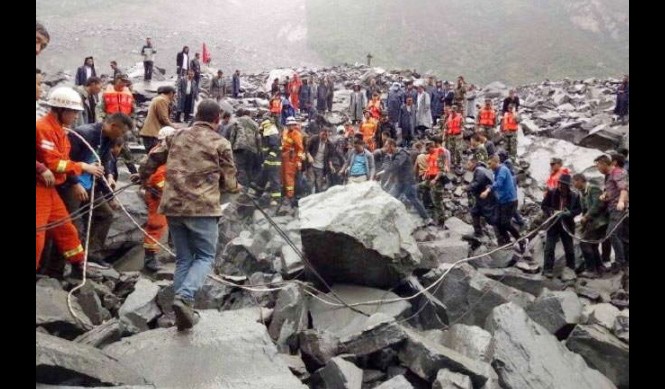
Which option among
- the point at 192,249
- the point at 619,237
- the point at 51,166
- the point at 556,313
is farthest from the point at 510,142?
the point at 51,166

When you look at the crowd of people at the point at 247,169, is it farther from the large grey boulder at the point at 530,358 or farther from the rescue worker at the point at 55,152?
the large grey boulder at the point at 530,358

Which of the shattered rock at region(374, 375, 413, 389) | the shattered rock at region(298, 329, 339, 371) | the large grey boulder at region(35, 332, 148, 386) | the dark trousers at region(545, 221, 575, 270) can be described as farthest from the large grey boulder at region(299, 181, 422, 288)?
the dark trousers at region(545, 221, 575, 270)

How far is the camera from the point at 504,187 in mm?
9609

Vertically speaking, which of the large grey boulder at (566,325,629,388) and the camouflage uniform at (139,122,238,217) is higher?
the camouflage uniform at (139,122,238,217)

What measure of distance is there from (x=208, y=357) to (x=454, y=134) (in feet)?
44.2

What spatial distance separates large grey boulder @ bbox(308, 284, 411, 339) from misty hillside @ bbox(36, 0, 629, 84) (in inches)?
1262

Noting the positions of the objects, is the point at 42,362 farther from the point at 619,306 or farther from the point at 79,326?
the point at 619,306

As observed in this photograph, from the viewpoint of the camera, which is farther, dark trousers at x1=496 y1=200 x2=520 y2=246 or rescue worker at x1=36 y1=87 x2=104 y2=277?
dark trousers at x1=496 y1=200 x2=520 y2=246

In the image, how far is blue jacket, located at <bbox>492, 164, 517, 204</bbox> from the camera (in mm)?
9557

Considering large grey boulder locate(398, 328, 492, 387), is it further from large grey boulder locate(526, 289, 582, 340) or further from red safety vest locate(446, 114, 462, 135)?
→ red safety vest locate(446, 114, 462, 135)

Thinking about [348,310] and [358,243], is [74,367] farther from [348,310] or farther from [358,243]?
[358,243]

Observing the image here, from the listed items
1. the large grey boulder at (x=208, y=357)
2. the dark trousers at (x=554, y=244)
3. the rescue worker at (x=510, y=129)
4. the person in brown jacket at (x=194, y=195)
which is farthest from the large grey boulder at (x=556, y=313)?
the rescue worker at (x=510, y=129)

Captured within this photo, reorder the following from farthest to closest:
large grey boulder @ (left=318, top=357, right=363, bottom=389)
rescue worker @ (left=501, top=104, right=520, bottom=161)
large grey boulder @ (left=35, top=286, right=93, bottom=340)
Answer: rescue worker @ (left=501, top=104, right=520, bottom=161), large grey boulder @ (left=318, top=357, right=363, bottom=389), large grey boulder @ (left=35, top=286, right=93, bottom=340)

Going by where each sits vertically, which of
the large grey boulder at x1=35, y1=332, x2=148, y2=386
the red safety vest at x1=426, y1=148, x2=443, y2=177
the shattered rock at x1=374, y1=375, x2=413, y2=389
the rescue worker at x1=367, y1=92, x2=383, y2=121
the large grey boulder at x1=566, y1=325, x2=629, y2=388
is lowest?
the large grey boulder at x1=566, y1=325, x2=629, y2=388
